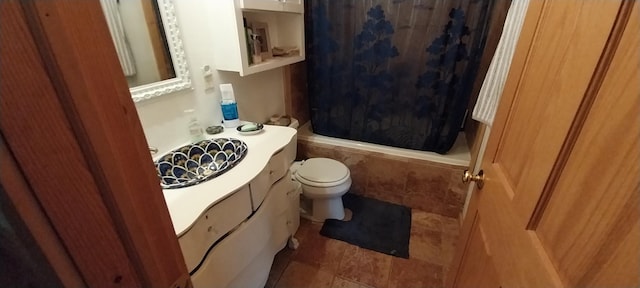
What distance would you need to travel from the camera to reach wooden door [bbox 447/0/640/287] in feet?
1.16

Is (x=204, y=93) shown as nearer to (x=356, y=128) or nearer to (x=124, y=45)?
(x=124, y=45)

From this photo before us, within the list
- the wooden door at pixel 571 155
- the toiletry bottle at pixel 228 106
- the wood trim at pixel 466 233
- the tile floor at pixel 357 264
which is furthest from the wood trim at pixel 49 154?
the tile floor at pixel 357 264

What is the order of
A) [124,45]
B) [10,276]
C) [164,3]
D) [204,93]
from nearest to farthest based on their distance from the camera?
1. [10,276]
2. [124,45]
3. [164,3]
4. [204,93]

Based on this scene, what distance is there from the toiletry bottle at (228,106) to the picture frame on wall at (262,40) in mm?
288

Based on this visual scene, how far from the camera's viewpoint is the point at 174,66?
1.23 metres

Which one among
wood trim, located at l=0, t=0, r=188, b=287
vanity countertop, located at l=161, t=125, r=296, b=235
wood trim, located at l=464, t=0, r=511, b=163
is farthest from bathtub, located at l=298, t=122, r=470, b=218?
wood trim, located at l=0, t=0, r=188, b=287

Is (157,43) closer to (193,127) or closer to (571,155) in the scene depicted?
(193,127)

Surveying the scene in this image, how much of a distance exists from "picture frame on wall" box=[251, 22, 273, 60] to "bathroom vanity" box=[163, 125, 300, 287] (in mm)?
508

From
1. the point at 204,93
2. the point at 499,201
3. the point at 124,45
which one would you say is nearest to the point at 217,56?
the point at 204,93

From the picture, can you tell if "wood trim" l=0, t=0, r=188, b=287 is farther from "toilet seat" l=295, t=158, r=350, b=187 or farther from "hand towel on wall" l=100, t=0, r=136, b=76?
"toilet seat" l=295, t=158, r=350, b=187

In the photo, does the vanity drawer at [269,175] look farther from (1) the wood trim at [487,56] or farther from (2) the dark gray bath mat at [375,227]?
(1) the wood trim at [487,56]

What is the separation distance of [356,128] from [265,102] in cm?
81

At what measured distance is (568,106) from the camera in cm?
46

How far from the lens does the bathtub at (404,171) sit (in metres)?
1.97
